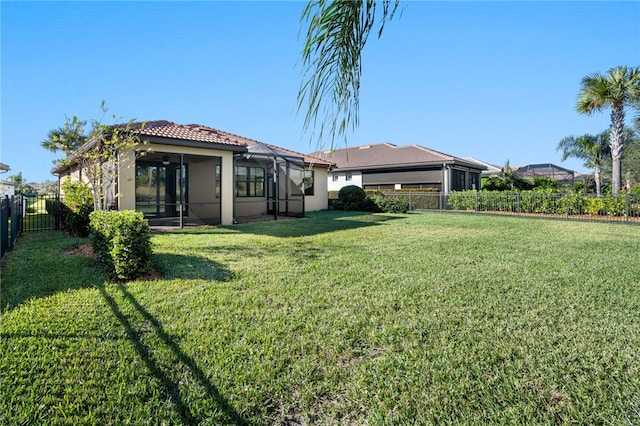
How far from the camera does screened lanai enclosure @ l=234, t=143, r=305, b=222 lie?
14.8 m

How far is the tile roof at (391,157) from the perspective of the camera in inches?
923

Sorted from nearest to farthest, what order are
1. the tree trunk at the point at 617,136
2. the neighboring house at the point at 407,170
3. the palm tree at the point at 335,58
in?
the palm tree at the point at 335,58, the tree trunk at the point at 617,136, the neighboring house at the point at 407,170

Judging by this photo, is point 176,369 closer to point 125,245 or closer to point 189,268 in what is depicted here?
point 125,245

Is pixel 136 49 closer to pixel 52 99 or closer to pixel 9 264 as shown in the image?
pixel 52 99

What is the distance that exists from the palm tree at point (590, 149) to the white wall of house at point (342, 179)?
22903mm

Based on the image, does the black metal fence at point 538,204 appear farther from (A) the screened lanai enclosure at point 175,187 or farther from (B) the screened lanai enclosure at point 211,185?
(A) the screened lanai enclosure at point 175,187

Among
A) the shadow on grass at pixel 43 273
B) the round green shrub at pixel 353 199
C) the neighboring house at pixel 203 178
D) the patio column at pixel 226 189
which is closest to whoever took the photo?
the shadow on grass at pixel 43 273

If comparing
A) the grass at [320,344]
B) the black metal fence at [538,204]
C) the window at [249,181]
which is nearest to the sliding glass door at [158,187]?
the window at [249,181]

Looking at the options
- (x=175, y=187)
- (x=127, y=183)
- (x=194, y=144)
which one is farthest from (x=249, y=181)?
(x=127, y=183)

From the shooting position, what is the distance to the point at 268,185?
54.0 ft

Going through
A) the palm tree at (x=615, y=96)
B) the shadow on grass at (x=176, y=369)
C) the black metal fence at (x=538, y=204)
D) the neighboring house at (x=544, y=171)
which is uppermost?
the palm tree at (x=615, y=96)

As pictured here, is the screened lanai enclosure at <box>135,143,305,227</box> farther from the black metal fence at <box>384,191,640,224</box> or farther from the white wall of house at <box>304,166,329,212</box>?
the black metal fence at <box>384,191,640,224</box>

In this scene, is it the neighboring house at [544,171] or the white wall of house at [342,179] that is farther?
the neighboring house at [544,171]

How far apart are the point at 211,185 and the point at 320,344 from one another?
12102mm
